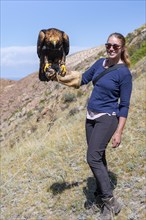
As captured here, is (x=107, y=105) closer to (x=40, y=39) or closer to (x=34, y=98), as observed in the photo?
(x=40, y=39)

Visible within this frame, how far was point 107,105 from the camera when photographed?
4301 mm

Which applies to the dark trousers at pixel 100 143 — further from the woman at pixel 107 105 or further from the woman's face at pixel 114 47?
the woman's face at pixel 114 47

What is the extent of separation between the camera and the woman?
4.12 metres

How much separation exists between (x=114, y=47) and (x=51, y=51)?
85cm

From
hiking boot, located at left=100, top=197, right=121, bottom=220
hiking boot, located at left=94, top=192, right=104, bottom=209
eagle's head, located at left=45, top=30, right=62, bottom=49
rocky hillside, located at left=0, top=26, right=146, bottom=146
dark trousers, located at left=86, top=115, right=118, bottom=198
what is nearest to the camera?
eagle's head, located at left=45, top=30, right=62, bottom=49

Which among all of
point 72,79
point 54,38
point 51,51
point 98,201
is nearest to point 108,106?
point 72,79

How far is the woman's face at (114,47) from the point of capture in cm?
404

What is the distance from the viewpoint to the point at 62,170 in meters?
6.50

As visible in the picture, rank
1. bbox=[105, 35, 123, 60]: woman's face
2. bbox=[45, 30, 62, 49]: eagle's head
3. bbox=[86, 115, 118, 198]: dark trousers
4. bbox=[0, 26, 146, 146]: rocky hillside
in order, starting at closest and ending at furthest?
bbox=[45, 30, 62, 49]: eagle's head
bbox=[105, 35, 123, 60]: woman's face
bbox=[86, 115, 118, 198]: dark trousers
bbox=[0, 26, 146, 146]: rocky hillside

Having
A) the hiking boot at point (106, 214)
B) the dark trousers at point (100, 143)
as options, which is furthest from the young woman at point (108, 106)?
the hiking boot at point (106, 214)

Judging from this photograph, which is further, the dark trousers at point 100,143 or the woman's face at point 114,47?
the dark trousers at point 100,143

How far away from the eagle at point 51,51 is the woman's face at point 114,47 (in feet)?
2.10

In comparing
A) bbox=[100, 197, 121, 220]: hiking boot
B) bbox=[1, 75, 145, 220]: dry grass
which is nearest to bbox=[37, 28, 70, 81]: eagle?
bbox=[100, 197, 121, 220]: hiking boot

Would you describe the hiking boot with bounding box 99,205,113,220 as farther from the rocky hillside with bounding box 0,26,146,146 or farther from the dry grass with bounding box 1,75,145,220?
the rocky hillside with bounding box 0,26,146,146
